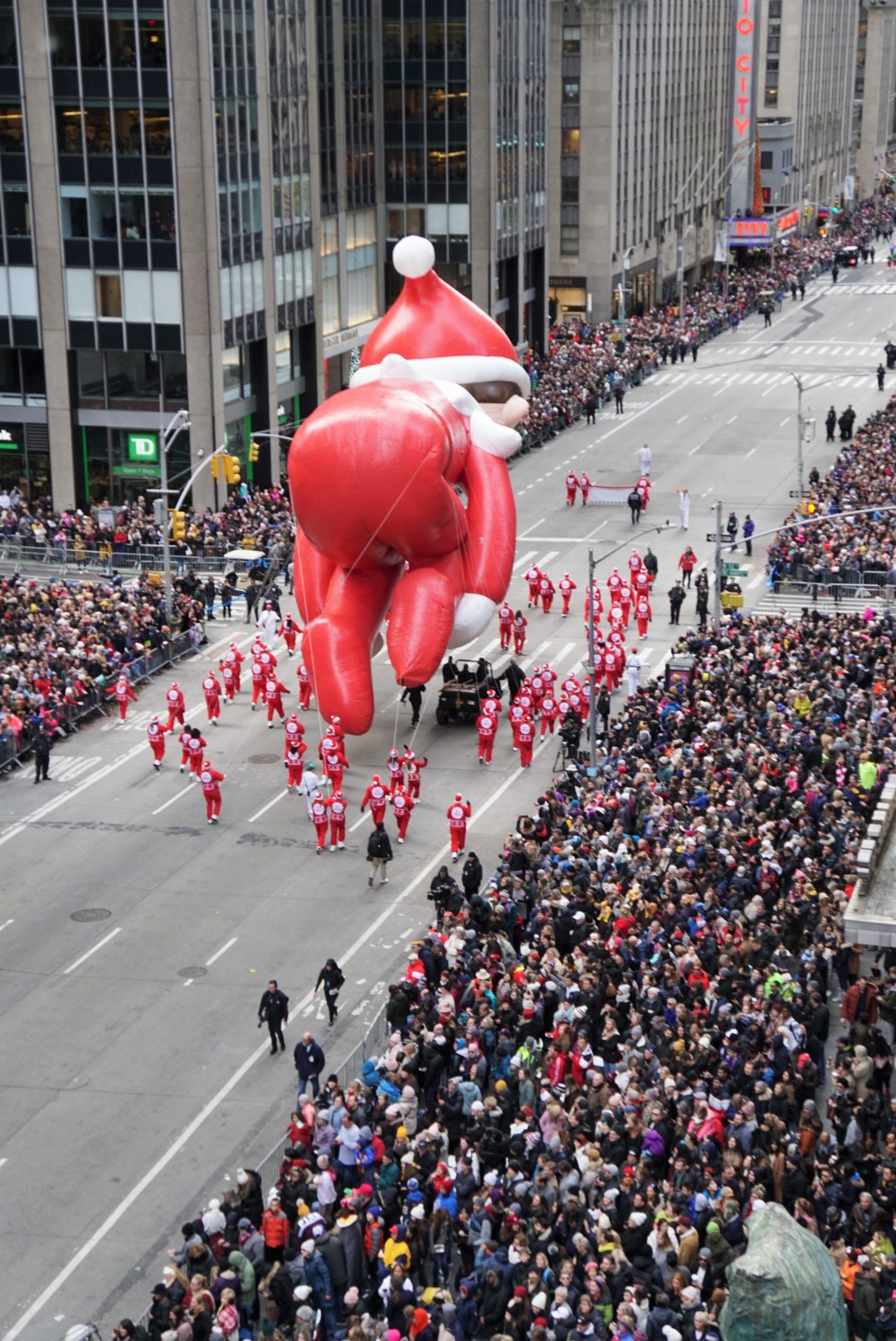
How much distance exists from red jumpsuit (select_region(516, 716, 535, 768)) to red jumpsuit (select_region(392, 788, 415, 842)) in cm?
386

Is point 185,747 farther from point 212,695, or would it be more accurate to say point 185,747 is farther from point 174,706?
point 212,695

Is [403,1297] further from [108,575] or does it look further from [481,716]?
[108,575]

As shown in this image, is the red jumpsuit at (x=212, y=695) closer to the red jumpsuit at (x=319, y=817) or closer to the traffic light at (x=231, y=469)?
the red jumpsuit at (x=319, y=817)

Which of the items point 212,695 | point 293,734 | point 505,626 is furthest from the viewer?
point 505,626

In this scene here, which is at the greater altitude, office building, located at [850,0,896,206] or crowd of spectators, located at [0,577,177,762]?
office building, located at [850,0,896,206]

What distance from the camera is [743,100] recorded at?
125m

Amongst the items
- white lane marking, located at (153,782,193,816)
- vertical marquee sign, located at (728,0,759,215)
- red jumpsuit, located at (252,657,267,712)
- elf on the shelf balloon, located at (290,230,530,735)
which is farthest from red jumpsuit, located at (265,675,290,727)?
vertical marquee sign, located at (728,0,759,215)

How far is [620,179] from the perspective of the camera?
325ft

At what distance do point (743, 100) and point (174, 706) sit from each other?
95035 millimetres

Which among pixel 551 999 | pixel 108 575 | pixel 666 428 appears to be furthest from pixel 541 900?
pixel 666 428

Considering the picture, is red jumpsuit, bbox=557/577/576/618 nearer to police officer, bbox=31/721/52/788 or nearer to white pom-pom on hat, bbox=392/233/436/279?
white pom-pom on hat, bbox=392/233/436/279

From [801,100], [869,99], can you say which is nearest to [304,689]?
[801,100]

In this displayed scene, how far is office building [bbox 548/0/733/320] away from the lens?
95.8 meters

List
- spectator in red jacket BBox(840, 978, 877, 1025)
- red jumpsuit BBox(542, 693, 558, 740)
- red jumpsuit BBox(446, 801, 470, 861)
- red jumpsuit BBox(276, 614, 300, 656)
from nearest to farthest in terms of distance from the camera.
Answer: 1. spectator in red jacket BBox(840, 978, 877, 1025)
2. red jumpsuit BBox(446, 801, 470, 861)
3. red jumpsuit BBox(542, 693, 558, 740)
4. red jumpsuit BBox(276, 614, 300, 656)
